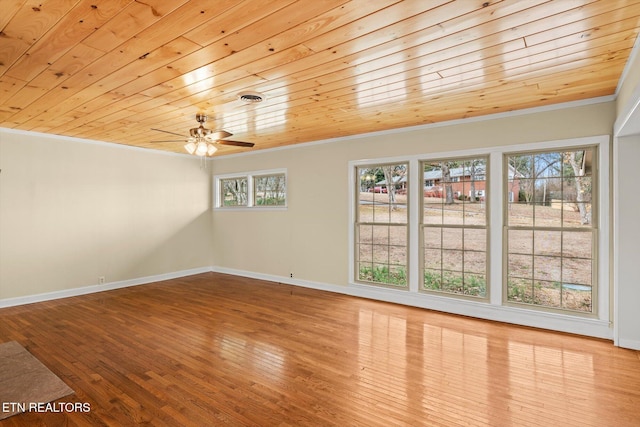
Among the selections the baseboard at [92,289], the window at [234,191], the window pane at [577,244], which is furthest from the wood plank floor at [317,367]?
the window at [234,191]

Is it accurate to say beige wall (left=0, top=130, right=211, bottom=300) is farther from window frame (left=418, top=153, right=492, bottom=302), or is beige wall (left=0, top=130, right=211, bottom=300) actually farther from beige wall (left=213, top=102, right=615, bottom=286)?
window frame (left=418, top=153, right=492, bottom=302)

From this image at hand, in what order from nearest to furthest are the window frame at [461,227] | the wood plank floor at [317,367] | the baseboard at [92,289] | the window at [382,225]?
the wood plank floor at [317,367]
the window frame at [461,227]
the baseboard at [92,289]
the window at [382,225]

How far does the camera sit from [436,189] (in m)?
4.84

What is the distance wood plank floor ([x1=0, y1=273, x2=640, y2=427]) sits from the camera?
2.35 m

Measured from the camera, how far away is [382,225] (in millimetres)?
5336

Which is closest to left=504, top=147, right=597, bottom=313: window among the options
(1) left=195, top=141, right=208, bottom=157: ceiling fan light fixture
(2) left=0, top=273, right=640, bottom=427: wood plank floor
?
(2) left=0, top=273, right=640, bottom=427: wood plank floor

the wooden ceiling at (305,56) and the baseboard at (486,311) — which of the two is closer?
the wooden ceiling at (305,56)

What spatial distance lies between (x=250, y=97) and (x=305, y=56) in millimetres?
1074

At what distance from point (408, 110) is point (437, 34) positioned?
6.07 ft

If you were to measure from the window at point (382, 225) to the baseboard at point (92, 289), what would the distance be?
12.5 feet

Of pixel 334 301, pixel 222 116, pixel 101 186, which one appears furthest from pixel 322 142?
pixel 101 186

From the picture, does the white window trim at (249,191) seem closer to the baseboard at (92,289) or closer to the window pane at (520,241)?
the baseboard at (92,289)

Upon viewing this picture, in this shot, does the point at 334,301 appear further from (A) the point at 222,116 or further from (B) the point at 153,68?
(B) the point at 153,68

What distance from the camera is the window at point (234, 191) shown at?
284 inches
